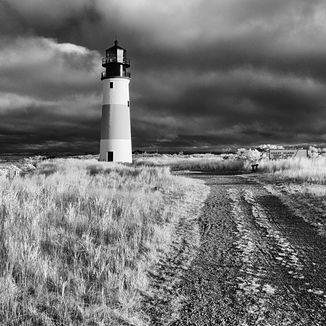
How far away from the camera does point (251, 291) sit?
4.32 meters

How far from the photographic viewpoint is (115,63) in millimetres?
34094

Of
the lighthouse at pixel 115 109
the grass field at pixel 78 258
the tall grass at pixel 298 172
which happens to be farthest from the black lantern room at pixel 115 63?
the grass field at pixel 78 258

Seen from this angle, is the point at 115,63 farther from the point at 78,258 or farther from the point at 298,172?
the point at 78,258

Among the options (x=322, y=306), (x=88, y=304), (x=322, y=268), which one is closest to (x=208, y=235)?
(x=322, y=268)

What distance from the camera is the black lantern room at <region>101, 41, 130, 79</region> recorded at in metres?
34.0

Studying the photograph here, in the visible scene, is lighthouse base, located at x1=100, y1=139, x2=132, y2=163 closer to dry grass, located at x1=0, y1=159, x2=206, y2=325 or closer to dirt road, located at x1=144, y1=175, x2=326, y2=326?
dry grass, located at x1=0, y1=159, x2=206, y2=325

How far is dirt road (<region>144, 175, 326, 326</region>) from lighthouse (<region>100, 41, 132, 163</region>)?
25.7 meters

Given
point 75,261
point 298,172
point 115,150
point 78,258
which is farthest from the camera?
point 115,150

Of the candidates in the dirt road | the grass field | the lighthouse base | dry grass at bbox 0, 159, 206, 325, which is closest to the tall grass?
the grass field

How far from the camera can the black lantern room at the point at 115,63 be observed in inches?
1339

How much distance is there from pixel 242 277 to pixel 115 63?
32.5 metres

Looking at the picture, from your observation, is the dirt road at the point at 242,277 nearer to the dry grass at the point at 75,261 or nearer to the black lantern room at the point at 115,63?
the dry grass at the point at 75,261

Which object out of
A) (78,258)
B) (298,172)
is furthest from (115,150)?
(78,258)

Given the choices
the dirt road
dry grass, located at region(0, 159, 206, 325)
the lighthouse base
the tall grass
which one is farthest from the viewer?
the lighthouse base
